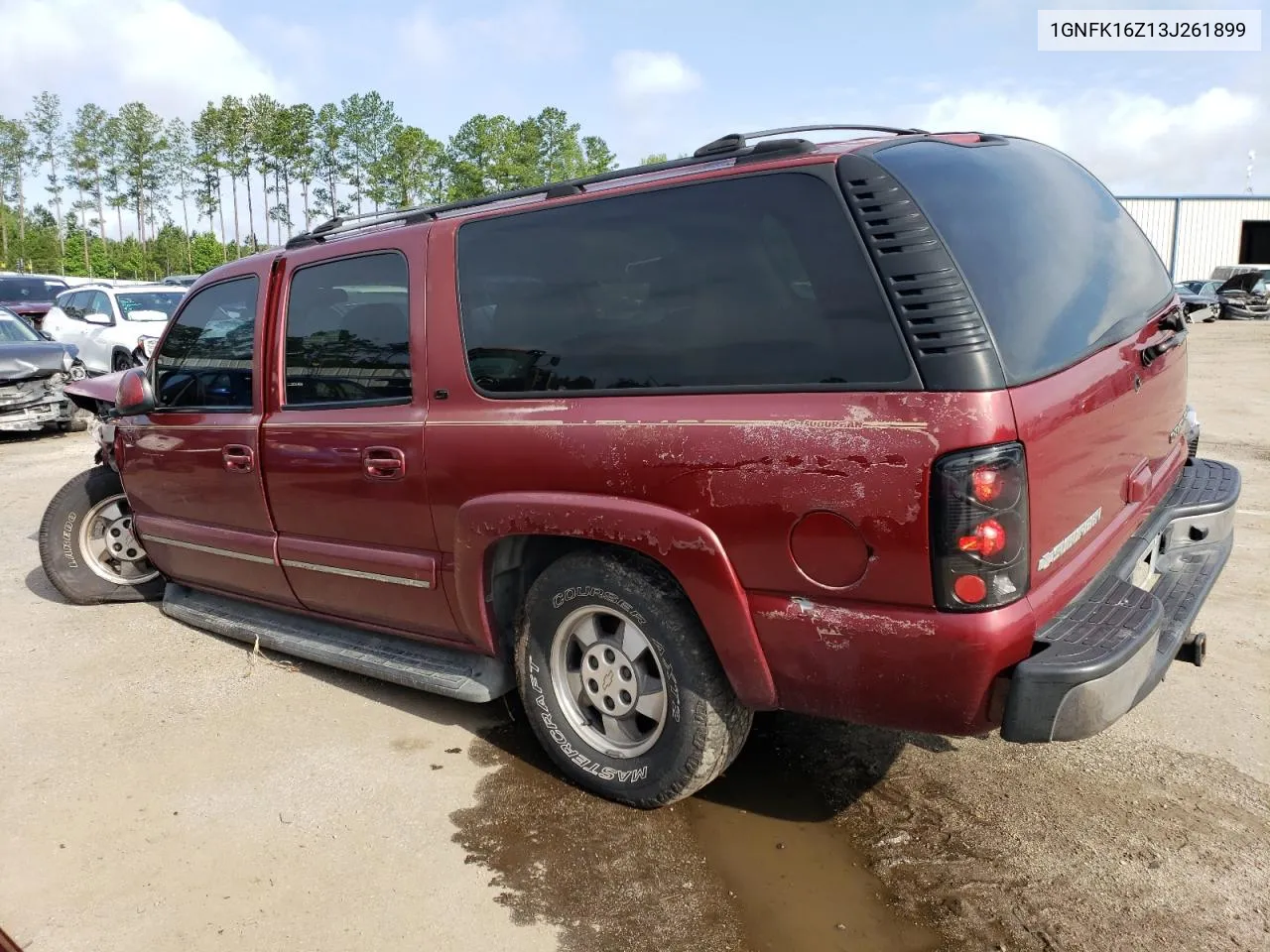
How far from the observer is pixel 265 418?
13.2 feet

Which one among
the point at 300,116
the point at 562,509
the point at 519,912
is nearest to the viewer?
the point at 519,912

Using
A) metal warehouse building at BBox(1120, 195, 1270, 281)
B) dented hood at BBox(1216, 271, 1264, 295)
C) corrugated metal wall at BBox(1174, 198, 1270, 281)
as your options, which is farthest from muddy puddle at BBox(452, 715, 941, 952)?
corrugated metal wall at BBox(1174, 198, 1270, 281)

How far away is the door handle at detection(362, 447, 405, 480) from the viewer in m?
3.47

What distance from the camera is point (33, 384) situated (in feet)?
37.6

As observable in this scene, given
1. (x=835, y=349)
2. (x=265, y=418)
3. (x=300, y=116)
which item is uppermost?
(x=300, y=116)

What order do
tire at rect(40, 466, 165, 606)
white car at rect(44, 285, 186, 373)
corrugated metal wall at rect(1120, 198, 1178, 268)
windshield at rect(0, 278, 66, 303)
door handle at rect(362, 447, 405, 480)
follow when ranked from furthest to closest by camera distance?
corrugated metal wall at rect(1120, 198, 1178, 268) → windshield at rect(0, 278, 66, 303) → white car at rect(44, 285, 186, 373) → tire at rect(40, 466, 165, 606) → door handle at rect(362, 447, 405, 480)

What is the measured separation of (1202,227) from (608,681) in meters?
50.8

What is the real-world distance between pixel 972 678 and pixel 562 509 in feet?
4.18

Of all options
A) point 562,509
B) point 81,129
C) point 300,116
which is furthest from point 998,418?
point 81,129

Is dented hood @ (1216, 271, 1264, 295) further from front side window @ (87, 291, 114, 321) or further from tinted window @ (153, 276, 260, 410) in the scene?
tinted window @ (153, 276, 260, 410)

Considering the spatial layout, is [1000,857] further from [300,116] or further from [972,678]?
[300,116]

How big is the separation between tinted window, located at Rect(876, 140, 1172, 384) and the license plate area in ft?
2.35

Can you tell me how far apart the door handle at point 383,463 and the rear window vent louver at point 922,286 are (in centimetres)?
184

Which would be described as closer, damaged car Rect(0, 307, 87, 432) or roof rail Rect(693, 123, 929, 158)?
roof rail Rect(693, 123, 929, 158)
